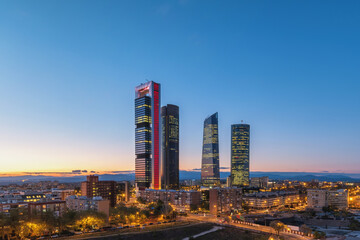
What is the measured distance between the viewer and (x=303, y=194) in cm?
15825

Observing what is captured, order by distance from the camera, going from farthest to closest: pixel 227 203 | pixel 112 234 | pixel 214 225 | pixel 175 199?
1. pixel 175 199
2. pixel 227 203
3. pixel 214 225
4. pixel 112 234

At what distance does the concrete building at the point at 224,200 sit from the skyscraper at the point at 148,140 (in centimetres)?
8255

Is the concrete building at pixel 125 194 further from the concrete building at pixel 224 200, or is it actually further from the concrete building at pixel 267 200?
the concrete building at pixel 224 200

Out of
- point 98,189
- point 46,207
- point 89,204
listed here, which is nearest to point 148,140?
point 98,189

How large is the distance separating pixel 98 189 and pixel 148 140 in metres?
77.8

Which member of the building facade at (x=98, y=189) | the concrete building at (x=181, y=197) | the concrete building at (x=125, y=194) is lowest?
the concrete building at (x=125, y=194)

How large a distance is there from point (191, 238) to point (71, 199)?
3948 centimetres

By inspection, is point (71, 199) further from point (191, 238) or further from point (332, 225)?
point (332, 225)

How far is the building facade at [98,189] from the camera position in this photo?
376 feet

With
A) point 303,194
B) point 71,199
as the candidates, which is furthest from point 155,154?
point 71,199

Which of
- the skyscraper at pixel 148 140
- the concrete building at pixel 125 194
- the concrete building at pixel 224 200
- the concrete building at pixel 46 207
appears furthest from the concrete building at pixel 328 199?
the concrete building at pixel 46 207

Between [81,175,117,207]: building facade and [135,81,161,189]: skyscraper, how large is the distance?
69.0 m

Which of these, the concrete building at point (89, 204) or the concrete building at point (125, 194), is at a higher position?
the concrete building at point (89, 204)

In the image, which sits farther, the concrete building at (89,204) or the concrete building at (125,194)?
the concrete building at (125,194)
